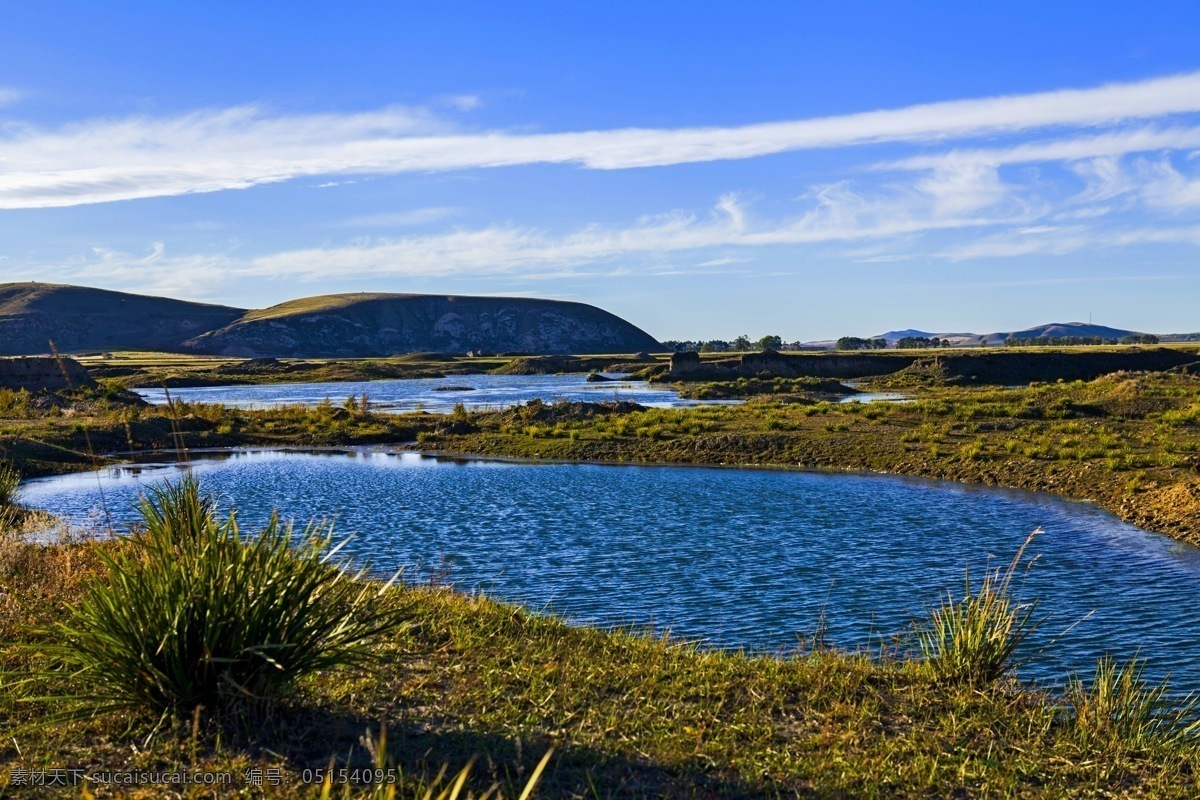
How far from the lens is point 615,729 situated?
7.25 m

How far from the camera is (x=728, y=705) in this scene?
811 centimetres

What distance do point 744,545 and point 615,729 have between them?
13195 millimetres

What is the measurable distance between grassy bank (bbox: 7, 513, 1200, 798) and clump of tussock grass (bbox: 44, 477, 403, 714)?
210 mm

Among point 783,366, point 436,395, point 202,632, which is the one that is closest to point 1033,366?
point 783,366

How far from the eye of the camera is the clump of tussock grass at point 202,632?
261 inches

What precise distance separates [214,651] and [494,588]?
9.95m

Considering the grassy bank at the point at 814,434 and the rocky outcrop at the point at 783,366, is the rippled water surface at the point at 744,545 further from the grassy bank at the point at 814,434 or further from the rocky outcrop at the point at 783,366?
the rocky outcrop at the point at 783,366

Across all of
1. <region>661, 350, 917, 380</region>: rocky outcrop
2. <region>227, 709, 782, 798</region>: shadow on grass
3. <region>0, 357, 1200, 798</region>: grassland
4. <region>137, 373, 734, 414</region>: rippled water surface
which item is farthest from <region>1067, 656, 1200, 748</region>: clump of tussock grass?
<region>661, 350, 917, 380</region>: rocky outcrop

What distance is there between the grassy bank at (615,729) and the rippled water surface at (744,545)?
151 inches

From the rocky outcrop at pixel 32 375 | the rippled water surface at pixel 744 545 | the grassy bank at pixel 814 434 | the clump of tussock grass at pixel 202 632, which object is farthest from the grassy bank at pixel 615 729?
the rocky outcrop at pixel 32 375

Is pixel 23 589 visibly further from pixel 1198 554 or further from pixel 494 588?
pixel 1198 554

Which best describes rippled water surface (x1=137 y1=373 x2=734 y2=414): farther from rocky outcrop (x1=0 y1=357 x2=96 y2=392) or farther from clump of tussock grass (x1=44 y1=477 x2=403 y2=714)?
clump of tussock grass (x1=44 y1=477 x2=403 y2=714)

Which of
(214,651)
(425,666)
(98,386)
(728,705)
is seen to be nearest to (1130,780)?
(728,705)

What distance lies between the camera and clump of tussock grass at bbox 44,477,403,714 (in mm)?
6641
